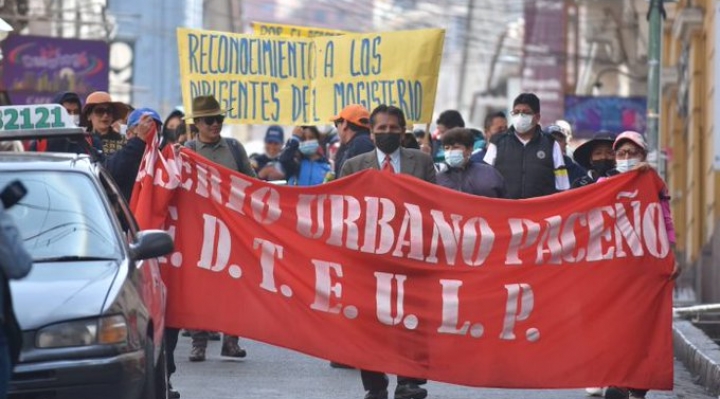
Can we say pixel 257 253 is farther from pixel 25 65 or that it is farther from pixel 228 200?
pixel 25 65

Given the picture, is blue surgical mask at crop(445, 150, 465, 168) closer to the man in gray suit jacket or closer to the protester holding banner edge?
the man in gray suit jacket

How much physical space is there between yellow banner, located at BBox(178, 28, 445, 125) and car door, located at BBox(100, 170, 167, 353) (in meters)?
6.34

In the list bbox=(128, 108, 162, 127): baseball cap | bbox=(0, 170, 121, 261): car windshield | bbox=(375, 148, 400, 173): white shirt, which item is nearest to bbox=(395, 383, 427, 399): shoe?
bbox=(375, 148, 400, 173): white shirt

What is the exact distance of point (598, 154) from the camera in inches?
487

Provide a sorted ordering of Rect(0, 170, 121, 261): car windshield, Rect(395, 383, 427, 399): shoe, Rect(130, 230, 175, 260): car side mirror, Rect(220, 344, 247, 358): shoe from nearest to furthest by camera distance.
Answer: Rect(0, 170, 121, 261): car windshield < Rect(130, 230, 175, 260): car side mirror < Rect(395, 383, 427, 399): shoe < Rect(220, 344, 247, 358): shoe

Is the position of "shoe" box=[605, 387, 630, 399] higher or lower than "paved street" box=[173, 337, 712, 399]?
higher

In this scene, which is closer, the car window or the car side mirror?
the car side mirror

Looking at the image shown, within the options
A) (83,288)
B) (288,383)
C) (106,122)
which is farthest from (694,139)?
(83,288)

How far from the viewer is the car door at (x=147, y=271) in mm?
9297

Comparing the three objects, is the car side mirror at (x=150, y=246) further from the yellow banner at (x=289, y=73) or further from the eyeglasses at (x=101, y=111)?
the yellow banner at (x=289, y=73)

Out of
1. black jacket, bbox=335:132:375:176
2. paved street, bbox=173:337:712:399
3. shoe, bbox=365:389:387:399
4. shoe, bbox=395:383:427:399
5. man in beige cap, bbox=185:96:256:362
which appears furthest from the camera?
black jacket, bbox=335:132:375:176

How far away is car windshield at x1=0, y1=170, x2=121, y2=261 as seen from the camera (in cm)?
897

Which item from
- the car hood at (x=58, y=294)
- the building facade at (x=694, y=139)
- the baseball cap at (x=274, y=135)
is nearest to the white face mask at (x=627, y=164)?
the car hood at (x=58, y=294)

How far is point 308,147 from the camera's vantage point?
19.5 m
